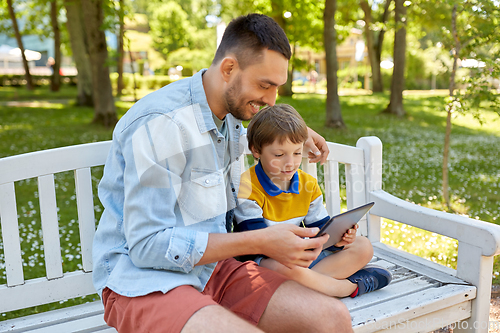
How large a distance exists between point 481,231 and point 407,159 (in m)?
6.14

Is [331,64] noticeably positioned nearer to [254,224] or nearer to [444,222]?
[444,222]

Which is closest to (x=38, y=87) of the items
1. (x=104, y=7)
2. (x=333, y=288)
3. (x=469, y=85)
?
(x=104, y=7)

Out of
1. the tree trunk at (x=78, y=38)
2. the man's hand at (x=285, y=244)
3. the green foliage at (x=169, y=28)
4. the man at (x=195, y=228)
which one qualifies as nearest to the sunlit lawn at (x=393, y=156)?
the tree trunk at (x=78, y=38)

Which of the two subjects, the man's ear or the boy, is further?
the boy

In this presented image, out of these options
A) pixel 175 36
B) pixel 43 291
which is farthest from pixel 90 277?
pixel 175 36

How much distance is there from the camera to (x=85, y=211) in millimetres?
2109

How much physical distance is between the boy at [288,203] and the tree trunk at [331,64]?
803 centimetres

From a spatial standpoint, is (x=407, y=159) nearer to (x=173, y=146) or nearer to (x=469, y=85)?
(x=469, y=85)

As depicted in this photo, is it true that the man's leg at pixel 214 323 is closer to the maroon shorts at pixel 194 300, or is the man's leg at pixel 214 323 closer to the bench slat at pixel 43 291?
the maroon shorts at pixel 194 300

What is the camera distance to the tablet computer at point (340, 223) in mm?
1807

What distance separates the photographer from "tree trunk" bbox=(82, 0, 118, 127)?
8.94m

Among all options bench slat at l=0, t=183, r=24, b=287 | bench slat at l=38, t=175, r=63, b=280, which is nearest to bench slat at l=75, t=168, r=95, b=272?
bench slat at l=38, t=175, r=63, b=280

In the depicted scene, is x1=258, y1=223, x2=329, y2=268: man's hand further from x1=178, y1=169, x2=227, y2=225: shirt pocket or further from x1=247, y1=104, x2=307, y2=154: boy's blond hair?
x1=247, y1=104, x2=307, y2=154: boy's blond hair

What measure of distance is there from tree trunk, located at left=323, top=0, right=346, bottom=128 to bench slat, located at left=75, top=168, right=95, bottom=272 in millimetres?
8489
